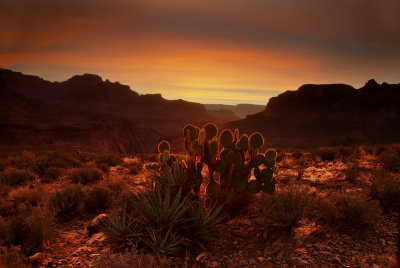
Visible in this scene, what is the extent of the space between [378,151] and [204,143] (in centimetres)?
1240

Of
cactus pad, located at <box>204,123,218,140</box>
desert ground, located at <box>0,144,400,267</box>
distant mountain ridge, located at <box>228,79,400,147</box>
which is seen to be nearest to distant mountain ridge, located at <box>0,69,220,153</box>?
distant mountain ridge, located at <box>228,79,400,147</box>

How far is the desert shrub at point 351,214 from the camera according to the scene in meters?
4.24

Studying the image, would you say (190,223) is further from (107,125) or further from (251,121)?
(251,121)

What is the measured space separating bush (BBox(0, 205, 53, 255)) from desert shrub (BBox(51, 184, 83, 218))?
1095 mm

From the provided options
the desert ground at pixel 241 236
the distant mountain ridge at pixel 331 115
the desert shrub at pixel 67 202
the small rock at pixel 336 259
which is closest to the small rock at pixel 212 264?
the desert ground at pixel 241 236

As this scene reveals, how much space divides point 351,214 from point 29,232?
5476mm

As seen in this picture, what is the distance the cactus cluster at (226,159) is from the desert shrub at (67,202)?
237 cm

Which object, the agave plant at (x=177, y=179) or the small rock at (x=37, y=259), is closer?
the small rock at (x=37, y=259)

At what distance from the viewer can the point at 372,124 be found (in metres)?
61.5

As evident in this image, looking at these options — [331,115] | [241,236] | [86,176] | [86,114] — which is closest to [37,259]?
[241,236]

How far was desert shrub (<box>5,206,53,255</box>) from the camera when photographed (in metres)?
4.14

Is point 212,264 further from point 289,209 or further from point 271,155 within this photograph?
point 271,155

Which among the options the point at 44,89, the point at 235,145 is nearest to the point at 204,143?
the point at 235,145

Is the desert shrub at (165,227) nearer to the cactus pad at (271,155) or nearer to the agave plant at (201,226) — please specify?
the agave plant at (201,226)
